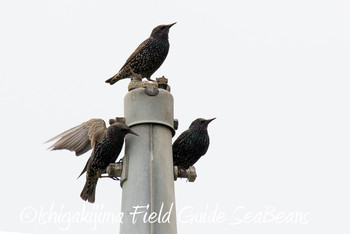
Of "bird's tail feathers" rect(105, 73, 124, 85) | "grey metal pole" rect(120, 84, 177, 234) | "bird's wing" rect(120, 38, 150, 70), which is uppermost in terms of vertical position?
"bird's wing" rect(120, 38, 150, 70)

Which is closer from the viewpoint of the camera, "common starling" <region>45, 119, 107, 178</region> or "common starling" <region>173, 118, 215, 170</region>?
"common starling" <region>173, 118, 215, 170</region>

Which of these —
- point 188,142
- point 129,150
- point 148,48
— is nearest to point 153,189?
point 129,150

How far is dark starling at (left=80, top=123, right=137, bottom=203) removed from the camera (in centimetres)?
654

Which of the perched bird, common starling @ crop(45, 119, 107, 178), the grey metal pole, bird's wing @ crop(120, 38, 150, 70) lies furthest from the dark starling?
bird's wing @ crop(120, 38, 150, 70)

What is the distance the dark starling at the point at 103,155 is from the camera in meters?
6.54

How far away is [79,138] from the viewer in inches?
311

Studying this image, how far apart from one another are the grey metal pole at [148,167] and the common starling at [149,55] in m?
1.90

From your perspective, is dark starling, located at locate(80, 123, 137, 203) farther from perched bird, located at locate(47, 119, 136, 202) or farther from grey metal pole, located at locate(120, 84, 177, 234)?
grey metal pole, located at locate(120, 84, 177, 234)

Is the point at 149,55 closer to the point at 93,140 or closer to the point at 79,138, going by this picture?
the point at 79,138

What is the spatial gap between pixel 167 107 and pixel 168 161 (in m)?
0.69

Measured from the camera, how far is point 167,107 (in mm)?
6523

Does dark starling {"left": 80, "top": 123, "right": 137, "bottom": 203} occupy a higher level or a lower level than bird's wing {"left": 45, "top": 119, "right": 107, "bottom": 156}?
lower

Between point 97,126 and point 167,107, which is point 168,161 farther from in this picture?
point 97,126

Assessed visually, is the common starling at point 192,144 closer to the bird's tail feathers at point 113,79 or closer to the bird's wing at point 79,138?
the bird's wing at point 79,138
